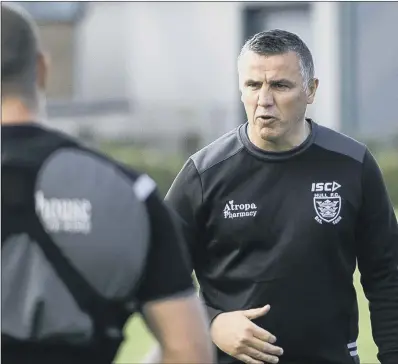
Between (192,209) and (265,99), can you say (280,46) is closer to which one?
(265,99)

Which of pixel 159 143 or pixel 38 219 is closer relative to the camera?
pixel 38 219

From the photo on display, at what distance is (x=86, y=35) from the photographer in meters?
27.0

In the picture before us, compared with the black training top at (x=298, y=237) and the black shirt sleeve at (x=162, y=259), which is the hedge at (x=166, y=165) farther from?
the black shirt sleeve at (x=162, y=259)

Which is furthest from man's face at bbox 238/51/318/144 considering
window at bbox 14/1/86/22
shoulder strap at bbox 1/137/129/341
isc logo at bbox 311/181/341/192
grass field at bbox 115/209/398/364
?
window at bbox 14/1/86/22

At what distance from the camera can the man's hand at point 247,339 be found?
385cm

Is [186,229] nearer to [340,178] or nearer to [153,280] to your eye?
[340,178]

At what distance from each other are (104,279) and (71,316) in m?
0.12

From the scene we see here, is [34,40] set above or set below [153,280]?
above

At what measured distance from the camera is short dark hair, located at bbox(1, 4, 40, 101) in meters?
2.52

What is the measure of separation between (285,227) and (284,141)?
0.32 metres

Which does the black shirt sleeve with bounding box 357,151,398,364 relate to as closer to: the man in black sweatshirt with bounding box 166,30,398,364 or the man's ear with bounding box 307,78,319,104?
the man in black sweatshirt with bounding box 166,30,398,364

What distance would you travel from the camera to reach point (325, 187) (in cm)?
404

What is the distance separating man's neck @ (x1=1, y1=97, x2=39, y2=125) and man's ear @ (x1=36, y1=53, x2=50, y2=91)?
0.07 metres

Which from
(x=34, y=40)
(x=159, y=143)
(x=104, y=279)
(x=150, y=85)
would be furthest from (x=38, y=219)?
(x=150, y=85)
